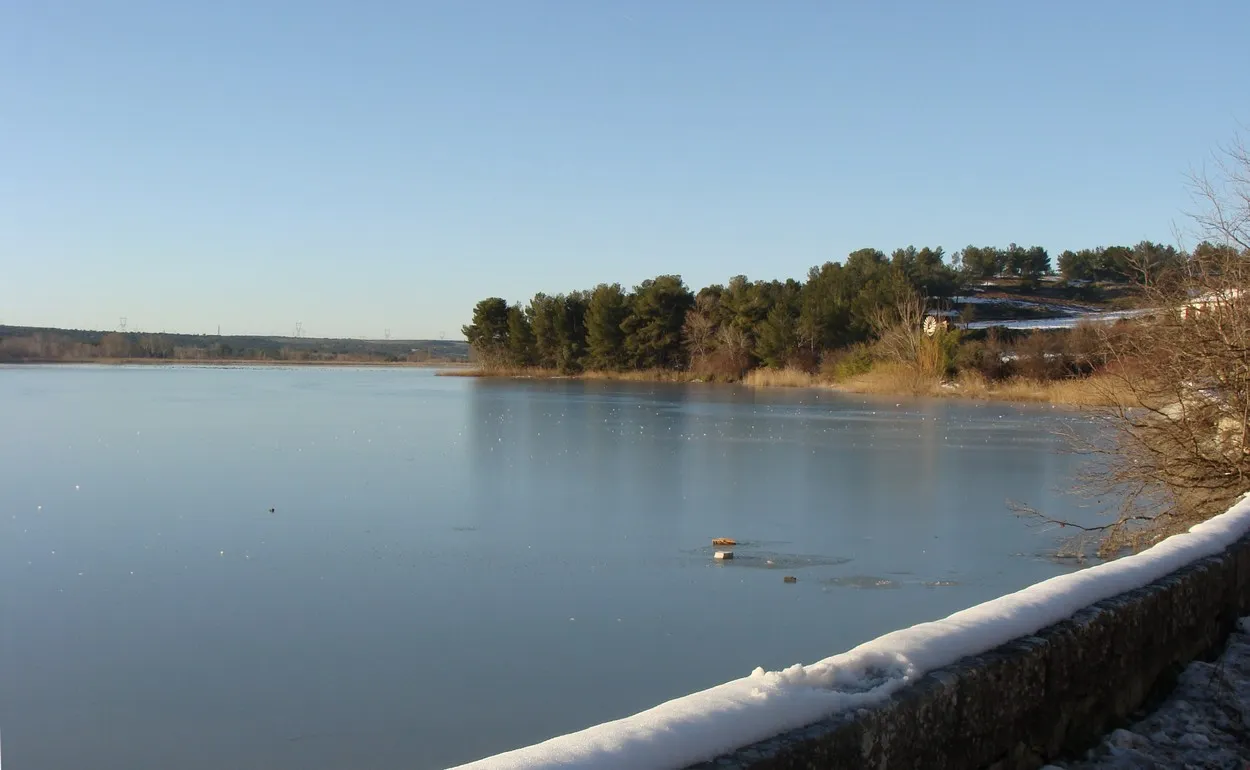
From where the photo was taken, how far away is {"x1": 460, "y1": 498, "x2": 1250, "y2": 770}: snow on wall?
7.34ft

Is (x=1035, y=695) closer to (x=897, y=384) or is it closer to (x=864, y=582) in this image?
(x=864, y=582)

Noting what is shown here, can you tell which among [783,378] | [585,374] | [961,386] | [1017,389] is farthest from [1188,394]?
[585,374]

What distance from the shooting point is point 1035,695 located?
3.43 metres

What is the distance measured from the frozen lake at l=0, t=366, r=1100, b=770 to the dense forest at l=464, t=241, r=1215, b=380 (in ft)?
95.4

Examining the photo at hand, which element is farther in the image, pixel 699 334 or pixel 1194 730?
pixel 699 334

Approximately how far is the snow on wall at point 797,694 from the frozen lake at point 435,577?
258 cm

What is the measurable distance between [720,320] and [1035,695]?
52.1 meters

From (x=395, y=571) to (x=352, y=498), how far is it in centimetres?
424

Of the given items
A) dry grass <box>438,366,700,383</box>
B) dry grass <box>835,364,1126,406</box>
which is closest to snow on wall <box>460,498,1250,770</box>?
dry grass <box>835,364,1126,406</box>

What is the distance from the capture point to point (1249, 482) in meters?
8.16

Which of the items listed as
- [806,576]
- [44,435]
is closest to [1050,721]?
[806,576]

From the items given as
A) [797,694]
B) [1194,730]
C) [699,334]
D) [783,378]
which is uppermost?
[699,334]

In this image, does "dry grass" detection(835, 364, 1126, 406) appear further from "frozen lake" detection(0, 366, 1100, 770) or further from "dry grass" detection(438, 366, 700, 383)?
"frozen lake" detection(0, 366, 1100, 770)

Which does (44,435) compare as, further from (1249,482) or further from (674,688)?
(1249,482)
